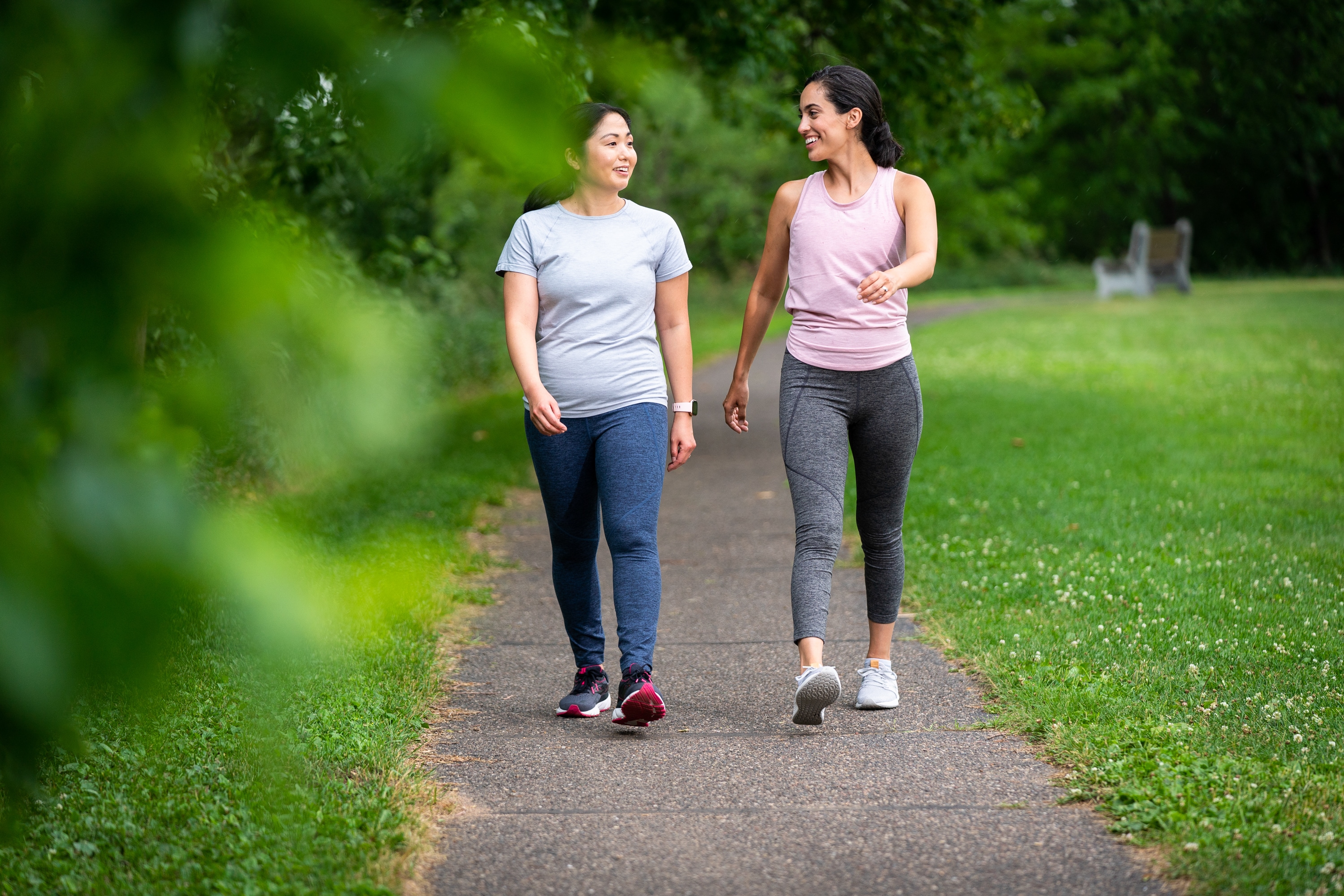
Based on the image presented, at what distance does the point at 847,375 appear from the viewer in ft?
14.4

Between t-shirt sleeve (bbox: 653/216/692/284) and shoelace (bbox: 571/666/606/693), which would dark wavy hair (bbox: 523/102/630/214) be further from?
shoelace (bbox: 571/666/606/693)

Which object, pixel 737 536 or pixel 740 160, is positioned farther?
pixel 740 160

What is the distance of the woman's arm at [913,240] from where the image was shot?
13.1 ft

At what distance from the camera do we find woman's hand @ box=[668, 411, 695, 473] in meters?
4.50

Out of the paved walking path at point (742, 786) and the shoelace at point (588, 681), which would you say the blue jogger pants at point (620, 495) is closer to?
the shoelace at point (588, 681)

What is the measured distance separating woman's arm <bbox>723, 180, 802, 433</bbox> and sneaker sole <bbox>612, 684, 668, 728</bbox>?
97 cm

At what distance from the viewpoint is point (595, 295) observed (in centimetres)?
429

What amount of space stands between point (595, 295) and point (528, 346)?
28 cm

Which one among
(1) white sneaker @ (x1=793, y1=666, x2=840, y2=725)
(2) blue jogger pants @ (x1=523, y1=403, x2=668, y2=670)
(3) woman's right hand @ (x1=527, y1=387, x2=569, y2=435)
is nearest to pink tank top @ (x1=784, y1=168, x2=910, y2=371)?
(2) blue jogger pants @ (x1=523, y1=403, x2=668, y2=670)

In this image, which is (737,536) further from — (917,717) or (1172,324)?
(1172,324)

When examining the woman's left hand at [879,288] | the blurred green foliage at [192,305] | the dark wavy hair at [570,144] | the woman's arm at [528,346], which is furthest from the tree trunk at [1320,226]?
the blurred green foliage at [192,305]

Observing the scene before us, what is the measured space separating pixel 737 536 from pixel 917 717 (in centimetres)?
364

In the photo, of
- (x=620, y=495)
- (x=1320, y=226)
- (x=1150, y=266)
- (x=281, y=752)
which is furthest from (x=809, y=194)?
(x=1320, y=226)

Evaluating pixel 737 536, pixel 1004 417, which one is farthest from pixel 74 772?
pixel 1004 417
